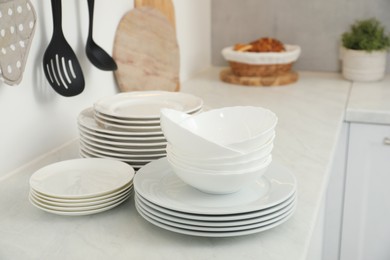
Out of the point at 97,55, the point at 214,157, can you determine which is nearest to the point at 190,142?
the point at 214,157

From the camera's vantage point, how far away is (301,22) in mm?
2168

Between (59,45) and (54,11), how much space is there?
Answer: 0.25ft

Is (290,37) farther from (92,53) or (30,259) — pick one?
(30,259)

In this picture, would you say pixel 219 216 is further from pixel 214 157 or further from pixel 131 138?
pixel 131 138

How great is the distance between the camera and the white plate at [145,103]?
1.20m

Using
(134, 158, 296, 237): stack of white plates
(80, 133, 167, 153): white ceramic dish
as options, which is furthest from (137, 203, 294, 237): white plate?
(80, 133, 167, 153): white ceramic dish

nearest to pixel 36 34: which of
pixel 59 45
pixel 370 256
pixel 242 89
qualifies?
pixel 59 45

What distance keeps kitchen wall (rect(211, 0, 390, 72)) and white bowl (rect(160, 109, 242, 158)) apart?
1.45 metres

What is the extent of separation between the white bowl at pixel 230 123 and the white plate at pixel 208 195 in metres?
0.09

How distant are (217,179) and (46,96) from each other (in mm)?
558

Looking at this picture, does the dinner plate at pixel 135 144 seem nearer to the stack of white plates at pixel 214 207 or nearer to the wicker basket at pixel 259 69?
the stack of white plates at pixel 214 207

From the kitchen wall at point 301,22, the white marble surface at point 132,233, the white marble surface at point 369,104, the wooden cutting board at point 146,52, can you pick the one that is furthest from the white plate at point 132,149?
the kitchen wall at point 301,22

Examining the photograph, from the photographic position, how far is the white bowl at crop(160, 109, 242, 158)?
813 millimetres

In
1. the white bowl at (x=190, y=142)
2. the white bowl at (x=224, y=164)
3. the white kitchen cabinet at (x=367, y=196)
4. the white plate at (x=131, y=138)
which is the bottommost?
the white kitchen cabinet at (x=367, y=196)
